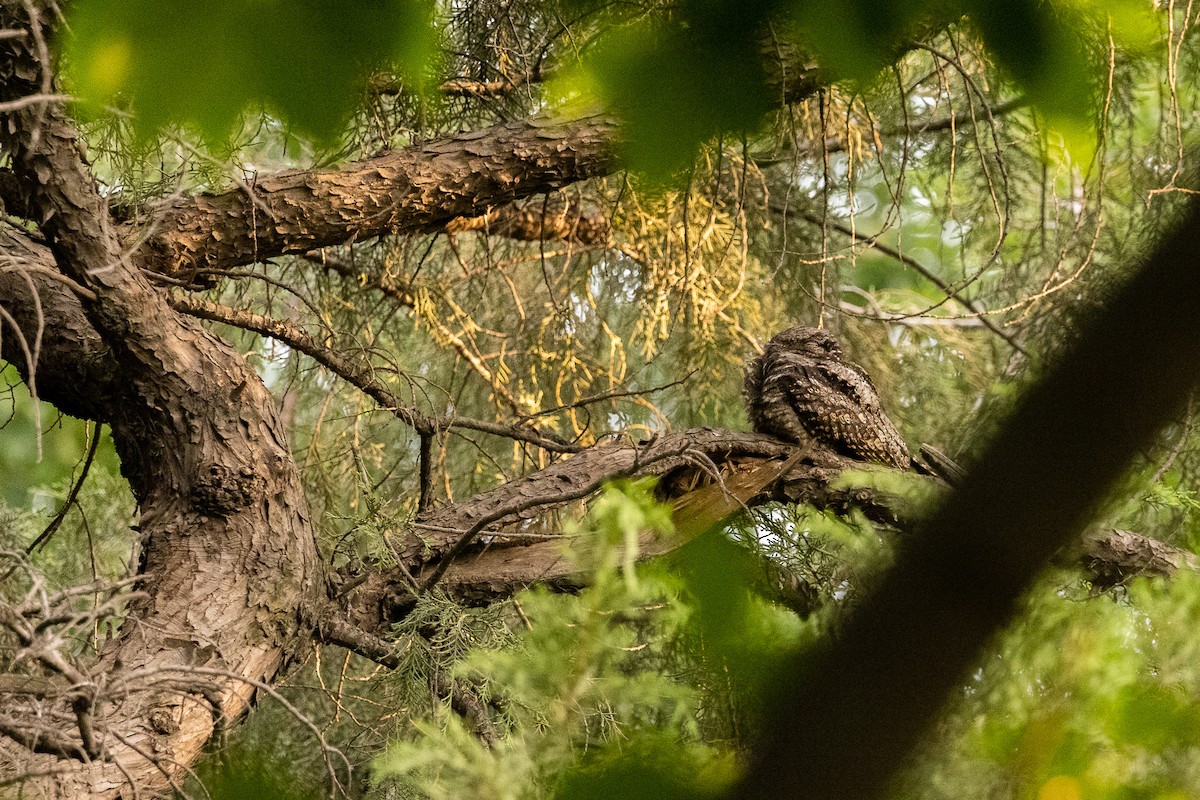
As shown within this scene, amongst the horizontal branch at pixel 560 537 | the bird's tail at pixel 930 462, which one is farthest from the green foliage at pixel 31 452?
the bird's tail at pixel 930 462

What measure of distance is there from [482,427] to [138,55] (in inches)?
83.0

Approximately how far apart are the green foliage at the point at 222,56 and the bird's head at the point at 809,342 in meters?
2.43

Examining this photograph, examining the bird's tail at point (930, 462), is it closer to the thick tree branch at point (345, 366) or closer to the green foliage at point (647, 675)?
the thick tree branch at point (345, 366)

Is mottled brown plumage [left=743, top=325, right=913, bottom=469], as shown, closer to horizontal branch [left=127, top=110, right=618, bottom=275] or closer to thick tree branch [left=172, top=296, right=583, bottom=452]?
thick tree branch [left=172, top=296, right=583, bottom=452]

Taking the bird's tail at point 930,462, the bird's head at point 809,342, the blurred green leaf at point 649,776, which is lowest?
the blurred green leaf at point 649,776

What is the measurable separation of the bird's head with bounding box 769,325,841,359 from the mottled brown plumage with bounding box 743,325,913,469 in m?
0.05

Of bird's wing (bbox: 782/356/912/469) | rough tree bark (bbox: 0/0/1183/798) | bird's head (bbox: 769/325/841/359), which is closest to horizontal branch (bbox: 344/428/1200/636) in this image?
rough tree bark (bbox: 0/0/1183/798)

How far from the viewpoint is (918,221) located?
18.6 ft

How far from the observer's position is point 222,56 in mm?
560

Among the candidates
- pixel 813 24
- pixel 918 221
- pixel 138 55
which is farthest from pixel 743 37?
pixel 918 221

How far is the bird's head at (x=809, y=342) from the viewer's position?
9.74 feet

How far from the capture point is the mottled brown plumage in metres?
2.66

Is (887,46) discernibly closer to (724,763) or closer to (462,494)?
(724,763)

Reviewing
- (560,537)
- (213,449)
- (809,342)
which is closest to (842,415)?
(809,342)
